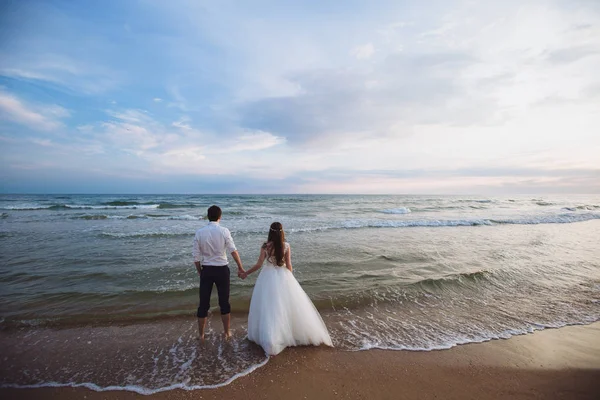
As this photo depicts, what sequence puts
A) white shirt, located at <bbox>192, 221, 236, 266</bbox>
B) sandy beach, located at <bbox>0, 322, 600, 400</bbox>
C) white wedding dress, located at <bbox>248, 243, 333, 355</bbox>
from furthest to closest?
white shirt, located at <bbox>192, 221, 236, 266</bbox> < white wedding dress, located at <bbox>248, 243, 333, 355</bbox> < sandy beach, located at <bbox>0, 322, 600, 400</bbox>

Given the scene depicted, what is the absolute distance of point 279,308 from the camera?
4.23m

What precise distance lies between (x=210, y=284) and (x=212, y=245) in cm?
71

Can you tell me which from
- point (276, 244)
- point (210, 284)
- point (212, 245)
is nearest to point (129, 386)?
point (210, 284)

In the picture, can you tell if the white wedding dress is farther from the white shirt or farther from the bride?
the white shirt

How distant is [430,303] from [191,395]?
554 cm

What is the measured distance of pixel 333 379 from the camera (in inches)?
143

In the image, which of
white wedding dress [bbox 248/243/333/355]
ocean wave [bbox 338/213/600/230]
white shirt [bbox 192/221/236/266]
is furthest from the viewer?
ocean wave [bbox 338/213/600/230]

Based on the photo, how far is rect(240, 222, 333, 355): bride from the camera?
4227 mm

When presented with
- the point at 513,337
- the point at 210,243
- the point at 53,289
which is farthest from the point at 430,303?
the point at 53,289

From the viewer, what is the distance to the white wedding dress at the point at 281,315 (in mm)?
4223

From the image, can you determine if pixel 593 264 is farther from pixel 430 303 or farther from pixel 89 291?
pixel 89 291

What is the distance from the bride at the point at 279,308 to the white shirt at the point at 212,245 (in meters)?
0.59

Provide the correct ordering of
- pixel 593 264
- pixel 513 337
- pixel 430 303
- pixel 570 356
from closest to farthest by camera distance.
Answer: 1. pixel 570 356
2. pixel 513 337
3. pixel 430 303
4. pixel 593 264

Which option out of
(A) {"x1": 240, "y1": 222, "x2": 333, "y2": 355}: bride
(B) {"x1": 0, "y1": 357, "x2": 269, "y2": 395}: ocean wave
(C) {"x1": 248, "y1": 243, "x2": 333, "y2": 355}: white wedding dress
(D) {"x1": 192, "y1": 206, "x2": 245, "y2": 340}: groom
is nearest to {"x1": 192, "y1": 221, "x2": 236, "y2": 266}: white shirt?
(D) {"x1": 192, "y1": 206, "x2": 245, "y2": 340}: groom
